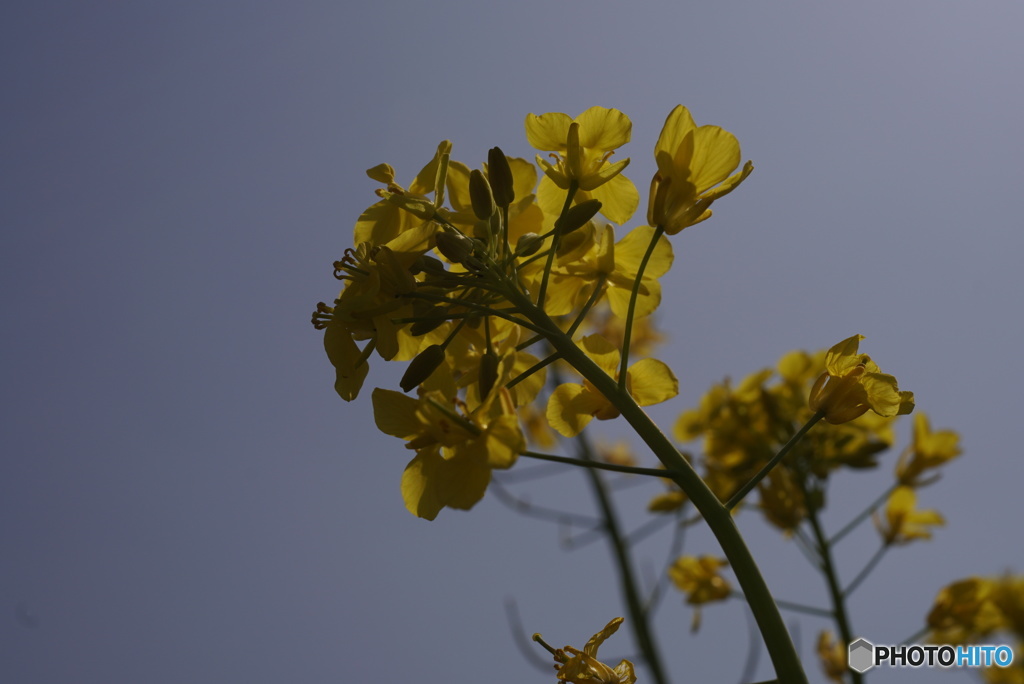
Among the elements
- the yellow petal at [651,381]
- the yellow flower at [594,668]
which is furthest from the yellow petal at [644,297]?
the yellow flower at [594,668]

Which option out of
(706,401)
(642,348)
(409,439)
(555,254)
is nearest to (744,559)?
(409,439)

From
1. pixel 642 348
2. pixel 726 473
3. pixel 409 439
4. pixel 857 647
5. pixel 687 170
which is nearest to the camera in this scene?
pixel 409 439

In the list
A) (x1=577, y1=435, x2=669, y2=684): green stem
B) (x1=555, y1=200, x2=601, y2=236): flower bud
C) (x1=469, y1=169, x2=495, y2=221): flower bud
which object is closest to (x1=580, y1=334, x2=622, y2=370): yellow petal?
(x1=555, y1=200, x2=601, y2=236): flower bud

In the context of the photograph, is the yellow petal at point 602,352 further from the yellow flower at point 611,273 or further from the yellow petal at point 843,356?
the yellow petal at point 843,356

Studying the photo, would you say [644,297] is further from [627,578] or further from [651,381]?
[627,578]

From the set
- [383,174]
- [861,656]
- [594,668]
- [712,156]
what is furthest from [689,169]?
[861,656]

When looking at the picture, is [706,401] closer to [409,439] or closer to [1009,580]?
[1009,580]

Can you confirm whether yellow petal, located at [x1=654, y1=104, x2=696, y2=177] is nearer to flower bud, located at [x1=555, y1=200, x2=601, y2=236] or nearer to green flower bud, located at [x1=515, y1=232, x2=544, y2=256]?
flower bud, located at [x1=555, y1=200, x2=601, y2=236]
